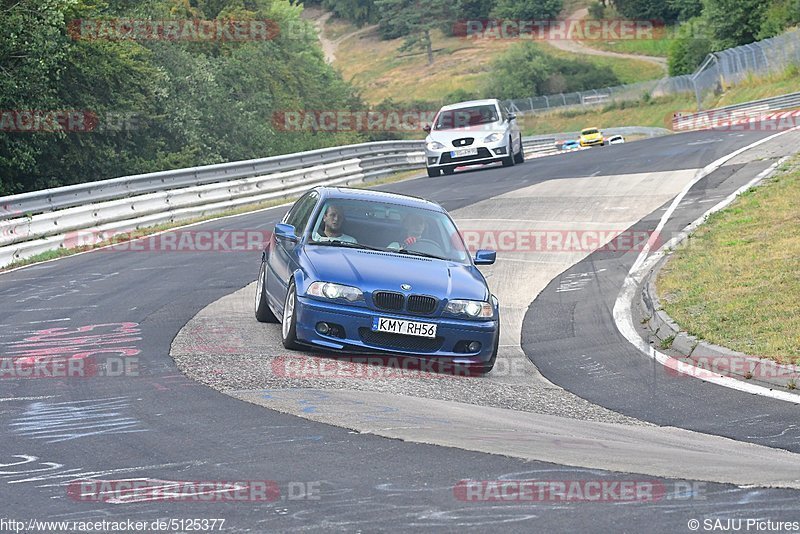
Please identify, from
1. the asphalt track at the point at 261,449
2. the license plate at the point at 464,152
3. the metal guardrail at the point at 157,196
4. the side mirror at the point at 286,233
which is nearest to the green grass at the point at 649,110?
the license plate at the point at 464,152

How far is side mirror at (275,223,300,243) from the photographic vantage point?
11.5 meters

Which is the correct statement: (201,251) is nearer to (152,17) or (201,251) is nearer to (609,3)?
(152,17)

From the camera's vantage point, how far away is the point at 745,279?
45.4ft

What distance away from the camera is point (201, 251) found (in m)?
19.2

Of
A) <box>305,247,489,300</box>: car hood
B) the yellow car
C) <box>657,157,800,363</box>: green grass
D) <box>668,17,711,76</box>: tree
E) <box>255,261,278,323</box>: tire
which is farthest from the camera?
<box>668,17,711,76</box>: tree

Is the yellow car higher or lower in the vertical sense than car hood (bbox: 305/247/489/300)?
lower

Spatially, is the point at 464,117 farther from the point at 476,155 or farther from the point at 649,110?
the point at 649,110

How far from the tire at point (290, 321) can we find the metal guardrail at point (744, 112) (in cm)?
3375

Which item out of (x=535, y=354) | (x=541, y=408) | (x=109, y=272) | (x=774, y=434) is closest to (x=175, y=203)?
(x=109, y=272)

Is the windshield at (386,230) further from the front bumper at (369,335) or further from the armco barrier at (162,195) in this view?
the armco barrier at (162,195)

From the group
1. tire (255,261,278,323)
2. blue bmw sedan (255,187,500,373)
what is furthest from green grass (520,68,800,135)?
blue bmw sedan (255,187,500,373)

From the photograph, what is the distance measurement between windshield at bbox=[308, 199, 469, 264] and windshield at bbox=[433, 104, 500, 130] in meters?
20.0

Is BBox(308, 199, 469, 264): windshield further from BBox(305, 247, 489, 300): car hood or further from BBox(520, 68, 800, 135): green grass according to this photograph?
BBox(520, 68, 800, 135): green grass

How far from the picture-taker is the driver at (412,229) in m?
11.6
